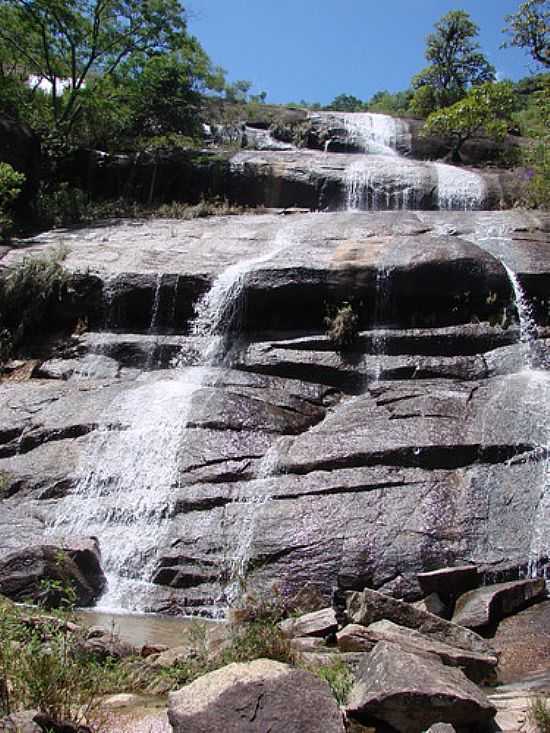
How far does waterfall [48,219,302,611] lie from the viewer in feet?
34.0

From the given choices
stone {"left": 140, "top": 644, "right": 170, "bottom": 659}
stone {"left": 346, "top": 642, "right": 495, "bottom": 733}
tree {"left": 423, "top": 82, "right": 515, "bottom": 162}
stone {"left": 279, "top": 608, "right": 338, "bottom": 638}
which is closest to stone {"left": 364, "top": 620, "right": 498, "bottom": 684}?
stone {"left": 279, "top": 608, "right": 338, "bottom": 638}

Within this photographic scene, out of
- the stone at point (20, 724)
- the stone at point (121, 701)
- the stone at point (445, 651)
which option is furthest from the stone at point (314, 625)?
the stone at point (20, 724)

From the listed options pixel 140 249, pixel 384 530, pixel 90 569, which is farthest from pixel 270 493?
pixel 140 249

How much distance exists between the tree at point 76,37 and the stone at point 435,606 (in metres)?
22.5

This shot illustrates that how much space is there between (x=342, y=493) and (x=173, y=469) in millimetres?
2810

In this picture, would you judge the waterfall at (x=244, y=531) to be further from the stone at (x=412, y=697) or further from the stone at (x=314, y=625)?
the stone at (x=412, y=697)

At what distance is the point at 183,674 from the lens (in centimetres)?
571

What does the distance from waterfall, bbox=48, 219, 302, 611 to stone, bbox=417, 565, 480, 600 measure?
3.72m

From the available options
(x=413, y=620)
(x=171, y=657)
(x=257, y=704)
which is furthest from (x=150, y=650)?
(x=257, y=704)

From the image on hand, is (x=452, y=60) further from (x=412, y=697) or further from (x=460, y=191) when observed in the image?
(x=412, y=697)

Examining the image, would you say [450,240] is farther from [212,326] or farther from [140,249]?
[140,249]

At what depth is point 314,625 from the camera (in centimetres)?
739

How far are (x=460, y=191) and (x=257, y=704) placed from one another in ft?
66.1

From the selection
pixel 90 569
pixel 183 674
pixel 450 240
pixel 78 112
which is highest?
pixel 78 112
